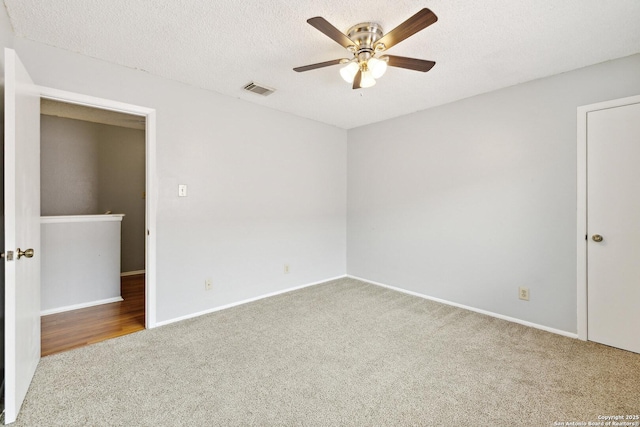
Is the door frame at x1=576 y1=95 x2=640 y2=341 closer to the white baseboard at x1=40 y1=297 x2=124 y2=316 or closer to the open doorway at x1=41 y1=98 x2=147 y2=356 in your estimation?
the open doorway at x1=41 y1=98 x2=147 y2=356

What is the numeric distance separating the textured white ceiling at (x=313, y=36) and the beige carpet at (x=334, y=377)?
94.0 inches

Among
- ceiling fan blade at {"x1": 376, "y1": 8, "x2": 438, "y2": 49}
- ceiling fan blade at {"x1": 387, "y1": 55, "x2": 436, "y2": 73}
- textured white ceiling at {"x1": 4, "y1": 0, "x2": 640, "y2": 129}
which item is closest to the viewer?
ceiling fan blade at {"x1": 376, "y1": 8, "x2": 438, "y2": 49}

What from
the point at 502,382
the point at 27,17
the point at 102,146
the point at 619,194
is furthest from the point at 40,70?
the point at 619,194

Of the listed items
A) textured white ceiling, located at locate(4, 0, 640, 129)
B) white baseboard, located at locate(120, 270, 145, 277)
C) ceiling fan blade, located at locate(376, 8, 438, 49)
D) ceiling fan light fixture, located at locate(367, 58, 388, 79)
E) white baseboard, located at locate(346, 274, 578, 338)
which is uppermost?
textured white ceiling, located at locate(4, 0, 640, 129)

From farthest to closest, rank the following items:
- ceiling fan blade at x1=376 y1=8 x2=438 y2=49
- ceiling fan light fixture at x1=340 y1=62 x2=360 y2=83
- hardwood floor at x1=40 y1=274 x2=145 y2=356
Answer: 1. hardwood floor at x1=40 y1=274 x2=145 y2=356
2. ceiling fan light fixture at x1=340 y1=62 x2=360 y2=83
3. ceiling fan blade at x1=376 y1=8 x2=438 y2=49

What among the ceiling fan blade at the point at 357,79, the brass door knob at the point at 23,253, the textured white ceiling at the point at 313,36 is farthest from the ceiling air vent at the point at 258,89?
the brass door knob at the point at 23,253

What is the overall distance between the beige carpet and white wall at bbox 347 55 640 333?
0.48 metres

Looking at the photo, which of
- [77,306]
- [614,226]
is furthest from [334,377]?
[77,306]

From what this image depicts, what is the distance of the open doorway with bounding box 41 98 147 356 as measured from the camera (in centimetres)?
294

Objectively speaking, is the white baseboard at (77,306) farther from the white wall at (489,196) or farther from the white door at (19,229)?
the white wall at (489,196)

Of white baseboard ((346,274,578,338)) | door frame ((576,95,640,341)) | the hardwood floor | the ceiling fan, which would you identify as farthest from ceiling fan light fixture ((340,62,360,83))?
the hardwood floor

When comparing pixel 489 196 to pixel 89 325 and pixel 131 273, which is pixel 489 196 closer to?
pixel 89 325

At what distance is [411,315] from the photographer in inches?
120

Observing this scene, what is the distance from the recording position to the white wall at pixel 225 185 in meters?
2.57
